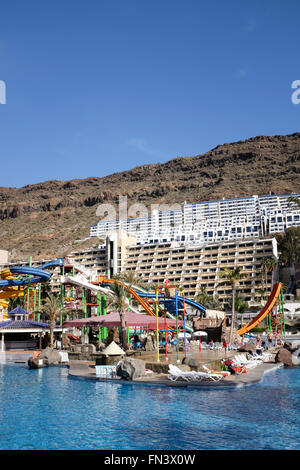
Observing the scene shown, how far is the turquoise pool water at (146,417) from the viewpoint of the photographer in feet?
35.5

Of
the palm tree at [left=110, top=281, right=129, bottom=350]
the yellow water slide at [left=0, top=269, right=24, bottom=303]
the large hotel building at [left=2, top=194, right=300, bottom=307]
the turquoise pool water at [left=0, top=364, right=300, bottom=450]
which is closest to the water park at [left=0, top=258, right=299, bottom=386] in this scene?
the palm tree at [left=110, top=281, right=129, bottom=350]

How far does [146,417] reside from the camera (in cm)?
1325

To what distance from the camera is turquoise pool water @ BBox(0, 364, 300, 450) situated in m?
10.8

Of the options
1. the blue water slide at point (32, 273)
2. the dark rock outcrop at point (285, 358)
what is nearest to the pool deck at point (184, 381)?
the dark rock outcrop at point (285, 358)

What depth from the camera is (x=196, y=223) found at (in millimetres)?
163750

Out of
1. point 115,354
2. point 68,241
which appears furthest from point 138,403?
point 68,241

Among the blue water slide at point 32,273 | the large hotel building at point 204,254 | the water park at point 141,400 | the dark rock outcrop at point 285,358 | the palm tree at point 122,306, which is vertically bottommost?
the dark rock outcrop at point 285,358

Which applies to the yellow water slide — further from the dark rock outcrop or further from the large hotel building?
the dark rock outcrop

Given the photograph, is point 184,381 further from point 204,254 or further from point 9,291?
point 204,254

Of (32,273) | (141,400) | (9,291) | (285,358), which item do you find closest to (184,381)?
(141,400)

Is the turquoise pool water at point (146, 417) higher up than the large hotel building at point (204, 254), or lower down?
lower down

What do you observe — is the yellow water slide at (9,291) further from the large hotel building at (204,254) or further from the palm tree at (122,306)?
the large hotel building at (204,254)

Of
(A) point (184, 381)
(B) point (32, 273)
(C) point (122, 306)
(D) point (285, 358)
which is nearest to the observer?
(A) point (184, 381)

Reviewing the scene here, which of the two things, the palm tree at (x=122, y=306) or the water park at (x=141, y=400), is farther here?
the palm tree at (x=122, y=306)
